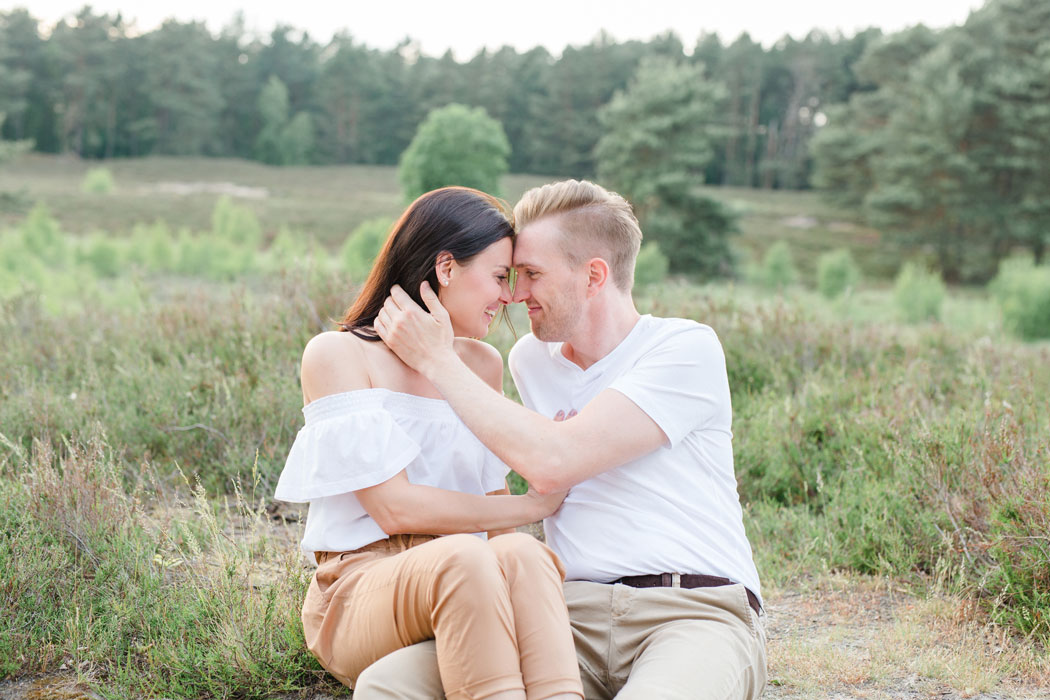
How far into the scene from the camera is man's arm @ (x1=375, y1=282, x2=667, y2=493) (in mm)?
2529

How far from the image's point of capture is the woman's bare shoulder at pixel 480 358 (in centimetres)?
310

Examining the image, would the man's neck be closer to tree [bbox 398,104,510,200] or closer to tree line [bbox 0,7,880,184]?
tree [bbox 398,104,510,200]

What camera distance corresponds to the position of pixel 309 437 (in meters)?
2.55

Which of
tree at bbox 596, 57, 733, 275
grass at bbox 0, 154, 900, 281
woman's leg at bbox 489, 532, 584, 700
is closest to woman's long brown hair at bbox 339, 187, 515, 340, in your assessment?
woman's leg at bbox 489, 532, 584, 700

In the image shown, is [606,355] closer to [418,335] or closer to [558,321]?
[558,321]

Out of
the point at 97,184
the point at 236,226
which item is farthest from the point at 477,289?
the point at 97,184

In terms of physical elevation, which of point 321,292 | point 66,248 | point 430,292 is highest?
point 430,292

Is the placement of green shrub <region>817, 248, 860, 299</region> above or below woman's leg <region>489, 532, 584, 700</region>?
below

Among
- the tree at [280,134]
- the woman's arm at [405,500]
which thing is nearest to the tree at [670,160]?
the woman's arm at [405,500]

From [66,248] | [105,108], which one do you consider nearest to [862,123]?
[66,248]

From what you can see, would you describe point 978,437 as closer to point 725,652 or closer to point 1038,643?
point 1038,643

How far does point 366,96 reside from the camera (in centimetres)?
7981

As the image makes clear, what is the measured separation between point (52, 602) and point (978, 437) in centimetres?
427

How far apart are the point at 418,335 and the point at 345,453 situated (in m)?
0.42
